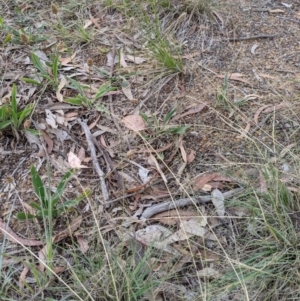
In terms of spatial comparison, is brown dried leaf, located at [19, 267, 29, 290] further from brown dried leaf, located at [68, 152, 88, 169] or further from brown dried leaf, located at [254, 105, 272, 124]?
brown dried leaf, located at [254, 105, 272, 124]

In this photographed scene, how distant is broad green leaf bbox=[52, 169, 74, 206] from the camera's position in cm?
168

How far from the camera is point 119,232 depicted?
5.54ft

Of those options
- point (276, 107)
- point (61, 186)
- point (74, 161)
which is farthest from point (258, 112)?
point (61, 186)

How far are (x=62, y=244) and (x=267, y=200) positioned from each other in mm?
741

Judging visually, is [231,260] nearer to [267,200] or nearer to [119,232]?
[267,200]

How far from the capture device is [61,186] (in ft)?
5.65

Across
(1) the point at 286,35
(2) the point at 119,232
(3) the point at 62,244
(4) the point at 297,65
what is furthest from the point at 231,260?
(1) the point at 286,35

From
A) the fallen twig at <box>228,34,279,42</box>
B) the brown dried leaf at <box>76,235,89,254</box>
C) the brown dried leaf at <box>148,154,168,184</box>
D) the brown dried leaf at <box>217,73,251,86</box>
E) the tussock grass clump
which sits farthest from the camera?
the fallen twig at <box>228,34,279,42</box>

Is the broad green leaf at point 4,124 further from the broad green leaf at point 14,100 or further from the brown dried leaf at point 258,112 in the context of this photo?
the brown dried leaf at point 258,112

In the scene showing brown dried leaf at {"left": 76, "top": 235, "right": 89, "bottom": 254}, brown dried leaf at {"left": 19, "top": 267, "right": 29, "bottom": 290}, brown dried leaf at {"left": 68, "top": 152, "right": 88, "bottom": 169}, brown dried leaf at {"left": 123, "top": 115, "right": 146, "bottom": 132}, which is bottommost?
brown dried leaf at {"left": 19, "top": 267, "right": 29, "bottom": 290}

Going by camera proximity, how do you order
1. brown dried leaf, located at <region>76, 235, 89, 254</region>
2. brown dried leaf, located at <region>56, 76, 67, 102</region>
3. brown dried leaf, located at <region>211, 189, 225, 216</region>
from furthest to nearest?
brown dried leaf, located at <region>56, 76, 67, 102</region> → brown dried leaf, located at <region>211, 189, 225, 216</region> → brown dried leaf, located at <region>76, 235, 89, 254</region>

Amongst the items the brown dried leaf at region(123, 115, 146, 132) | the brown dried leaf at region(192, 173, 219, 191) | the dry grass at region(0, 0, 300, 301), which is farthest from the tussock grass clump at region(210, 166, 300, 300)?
the brown dried leaf at region(123, 115, 146, 132)

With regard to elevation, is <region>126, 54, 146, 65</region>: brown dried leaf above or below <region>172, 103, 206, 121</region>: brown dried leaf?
above

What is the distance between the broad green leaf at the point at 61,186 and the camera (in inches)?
66.2
